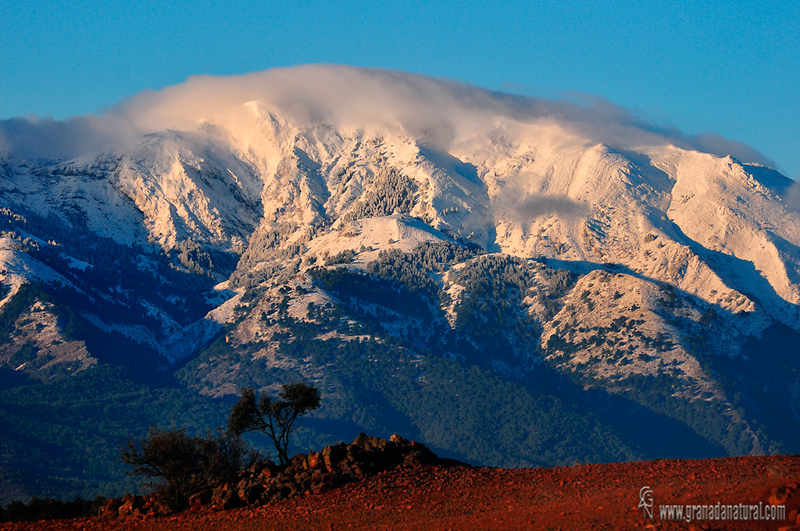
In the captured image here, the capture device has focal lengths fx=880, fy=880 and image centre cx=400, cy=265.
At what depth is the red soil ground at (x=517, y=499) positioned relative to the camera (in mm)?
45969

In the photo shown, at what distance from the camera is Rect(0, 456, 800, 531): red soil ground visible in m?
46.0

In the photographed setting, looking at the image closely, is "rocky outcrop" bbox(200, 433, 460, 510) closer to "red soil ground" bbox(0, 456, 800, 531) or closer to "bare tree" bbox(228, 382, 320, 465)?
"red soil ground" bbox(0, 456, 800, 531)

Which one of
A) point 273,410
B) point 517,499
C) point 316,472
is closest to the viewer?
point 517,499

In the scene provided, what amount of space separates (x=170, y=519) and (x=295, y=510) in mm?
9599

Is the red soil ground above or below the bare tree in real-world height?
below

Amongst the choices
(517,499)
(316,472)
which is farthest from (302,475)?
(517,499)

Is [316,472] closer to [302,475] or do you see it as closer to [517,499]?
[302,475]

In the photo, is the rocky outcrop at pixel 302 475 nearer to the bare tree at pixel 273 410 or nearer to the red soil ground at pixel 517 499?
the red soil ground at pixel 517 499

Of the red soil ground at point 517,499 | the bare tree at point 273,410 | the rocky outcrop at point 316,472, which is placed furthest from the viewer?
the bare tree at point 273,410

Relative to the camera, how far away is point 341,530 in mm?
51219

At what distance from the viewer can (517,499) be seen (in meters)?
52.8

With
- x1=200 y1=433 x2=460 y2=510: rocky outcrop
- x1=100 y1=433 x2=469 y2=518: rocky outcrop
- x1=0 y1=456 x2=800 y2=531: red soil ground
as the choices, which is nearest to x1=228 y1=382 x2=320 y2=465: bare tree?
x1=100 y1=433 x2=469 y2=518: rocky outcrop

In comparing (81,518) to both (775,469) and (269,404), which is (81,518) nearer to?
(269,404)

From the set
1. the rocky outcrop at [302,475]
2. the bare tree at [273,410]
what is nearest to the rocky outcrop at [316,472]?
the rocky outcrop at [302,475]
